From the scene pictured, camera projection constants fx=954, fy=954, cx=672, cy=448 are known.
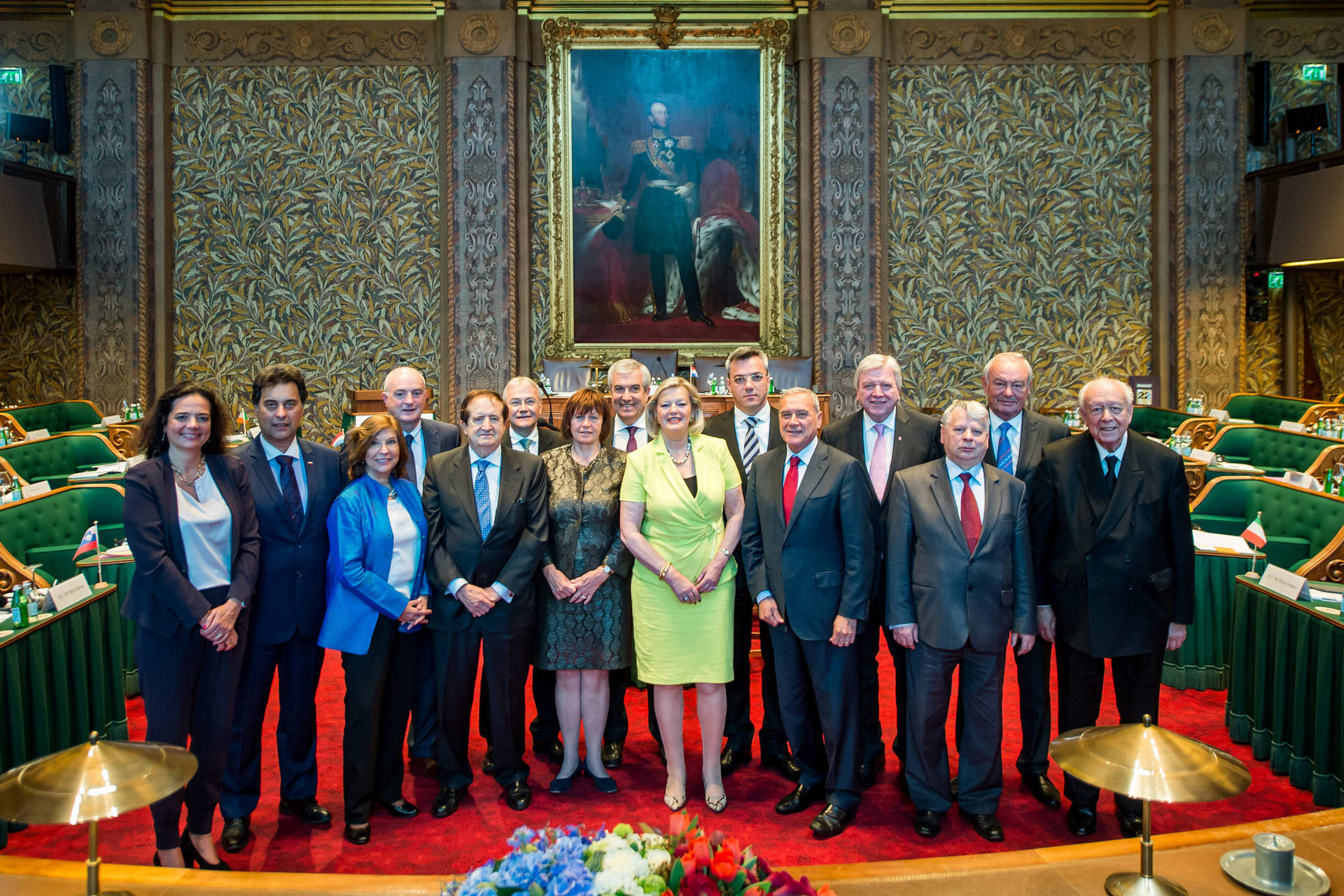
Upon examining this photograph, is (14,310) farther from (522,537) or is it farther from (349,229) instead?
(522,537)

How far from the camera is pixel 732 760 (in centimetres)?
378

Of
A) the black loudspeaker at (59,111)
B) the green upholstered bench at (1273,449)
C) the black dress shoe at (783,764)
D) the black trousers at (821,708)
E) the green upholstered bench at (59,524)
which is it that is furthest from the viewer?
the black loudspeaker at (59,111)

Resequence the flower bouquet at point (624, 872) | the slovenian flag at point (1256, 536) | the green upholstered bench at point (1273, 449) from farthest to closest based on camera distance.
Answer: the green upholstered bench at point (1273, 449) → the slovenian flag at point (1256, 536) → the flower bouquet at point (624, 872)

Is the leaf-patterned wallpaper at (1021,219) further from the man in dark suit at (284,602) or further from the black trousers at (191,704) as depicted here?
the black trousers at (191,704)

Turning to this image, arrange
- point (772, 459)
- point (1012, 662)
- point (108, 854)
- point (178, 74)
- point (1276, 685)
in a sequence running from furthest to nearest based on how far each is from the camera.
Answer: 1. point (178, 74)
2. point (1012, 662)
3. point (1276, 685)
4. point (772, 459)
5. point (108, 854)

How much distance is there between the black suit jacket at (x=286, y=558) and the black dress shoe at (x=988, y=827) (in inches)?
91.4

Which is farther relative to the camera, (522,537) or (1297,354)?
(1297,354)

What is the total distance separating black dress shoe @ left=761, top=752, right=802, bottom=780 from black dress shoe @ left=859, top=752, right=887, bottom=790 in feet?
0.75

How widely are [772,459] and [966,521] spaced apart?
69 cm

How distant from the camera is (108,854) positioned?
3105 millimetres

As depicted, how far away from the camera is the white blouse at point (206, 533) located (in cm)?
290

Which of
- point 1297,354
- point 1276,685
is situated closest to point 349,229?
point 1276,685

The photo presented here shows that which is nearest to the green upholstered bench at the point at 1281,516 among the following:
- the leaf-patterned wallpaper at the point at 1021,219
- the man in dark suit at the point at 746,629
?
the man in dark suit at the point at 746,629

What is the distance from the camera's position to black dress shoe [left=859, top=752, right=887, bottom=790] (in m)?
3.54
